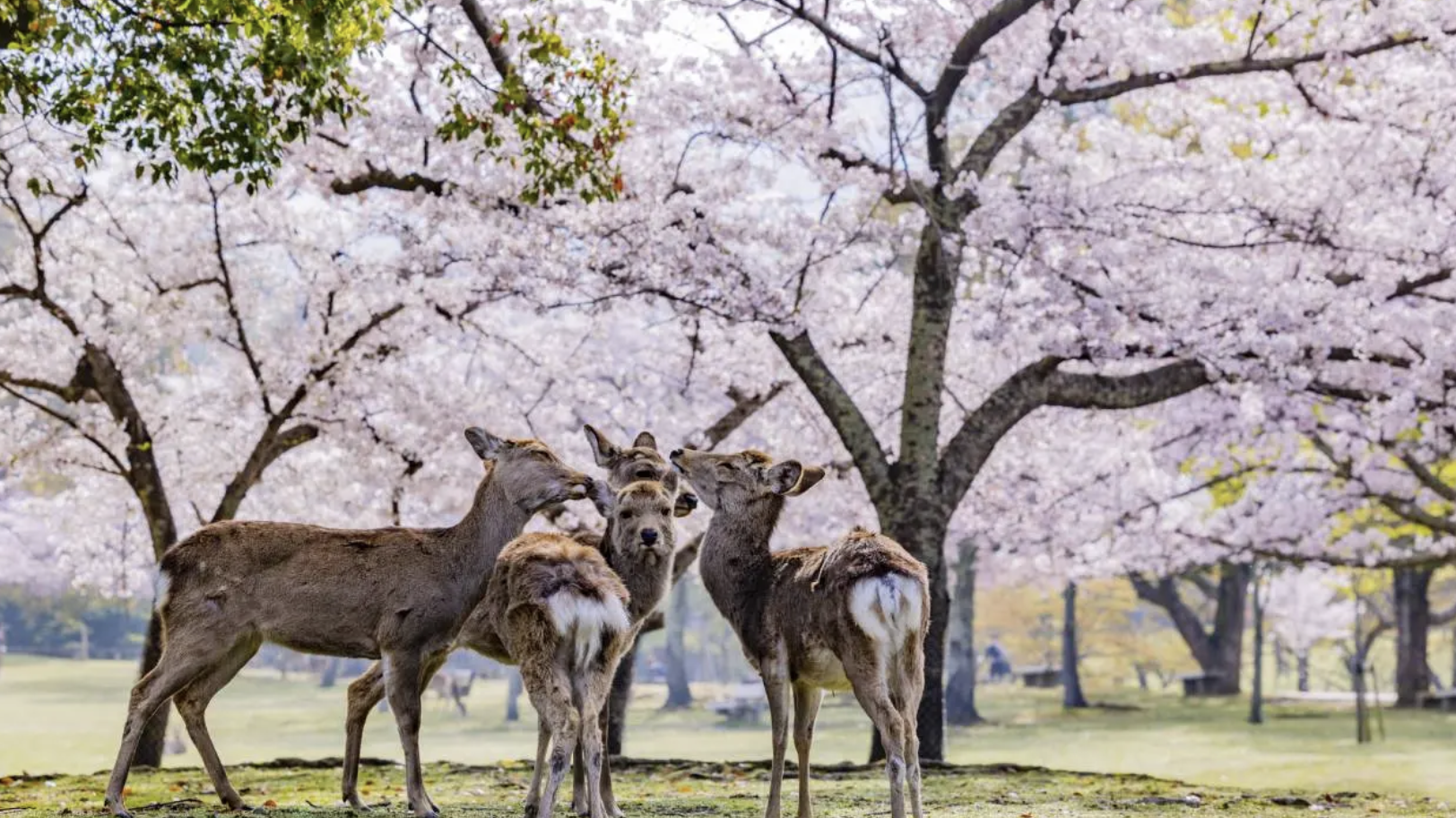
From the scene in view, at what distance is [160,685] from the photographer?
24.8ft

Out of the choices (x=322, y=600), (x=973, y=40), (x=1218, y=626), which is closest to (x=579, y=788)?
(x=322, y=600)

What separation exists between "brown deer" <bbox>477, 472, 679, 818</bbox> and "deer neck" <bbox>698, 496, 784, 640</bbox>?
23.7 inches

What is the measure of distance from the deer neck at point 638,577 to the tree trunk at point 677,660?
31715 millimetres

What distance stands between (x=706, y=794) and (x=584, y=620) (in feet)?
15.0

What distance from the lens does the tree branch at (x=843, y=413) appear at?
45.8 feet

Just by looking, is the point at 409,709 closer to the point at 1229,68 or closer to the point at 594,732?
the point at 594,732

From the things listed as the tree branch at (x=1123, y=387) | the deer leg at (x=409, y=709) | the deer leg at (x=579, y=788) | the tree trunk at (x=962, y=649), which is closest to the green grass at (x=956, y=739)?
the tree trunk at (x=962, y=649)

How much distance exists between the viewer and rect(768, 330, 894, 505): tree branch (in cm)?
1397

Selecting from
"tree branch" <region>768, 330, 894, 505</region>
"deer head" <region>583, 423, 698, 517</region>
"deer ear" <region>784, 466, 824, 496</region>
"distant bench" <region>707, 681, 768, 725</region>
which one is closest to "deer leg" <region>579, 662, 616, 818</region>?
"deer head" <region>583, 423, 698, 517</region>

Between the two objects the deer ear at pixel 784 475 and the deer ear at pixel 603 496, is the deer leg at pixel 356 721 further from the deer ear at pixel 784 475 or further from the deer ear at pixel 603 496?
the deer ear at pixel 784 475

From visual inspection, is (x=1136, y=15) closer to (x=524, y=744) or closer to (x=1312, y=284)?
(x=1312, y=284)

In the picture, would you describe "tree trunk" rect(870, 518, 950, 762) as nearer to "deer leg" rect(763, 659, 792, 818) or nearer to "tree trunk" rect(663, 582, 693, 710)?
"deer leg" rect(763, 659, 792, 818)

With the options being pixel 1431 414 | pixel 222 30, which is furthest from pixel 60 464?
pixel 1431 414

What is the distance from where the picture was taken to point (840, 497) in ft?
77.9
